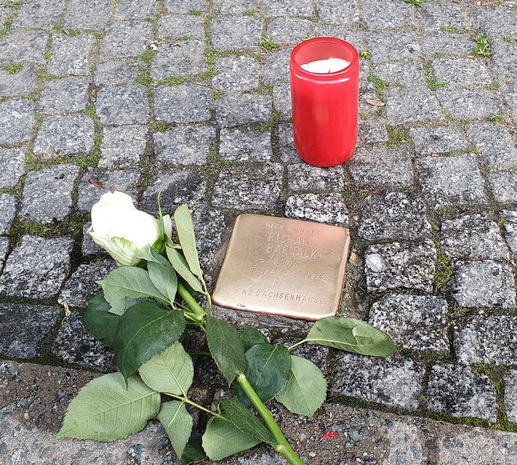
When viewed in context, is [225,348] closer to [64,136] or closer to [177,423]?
[177,423]

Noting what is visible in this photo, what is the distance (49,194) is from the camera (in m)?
2.42

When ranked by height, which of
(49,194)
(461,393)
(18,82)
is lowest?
(461,393)

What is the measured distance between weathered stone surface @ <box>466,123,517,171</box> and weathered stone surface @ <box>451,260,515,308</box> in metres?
0.50

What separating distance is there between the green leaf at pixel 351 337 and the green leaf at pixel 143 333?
1.36 ft

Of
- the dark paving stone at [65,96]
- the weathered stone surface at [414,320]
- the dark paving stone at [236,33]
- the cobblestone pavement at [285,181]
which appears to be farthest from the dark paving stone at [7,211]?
the weathered stone surface at [414,320]

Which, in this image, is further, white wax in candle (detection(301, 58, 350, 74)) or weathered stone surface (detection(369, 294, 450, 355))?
white wax in candle (detection(301, 58, 350, 74))

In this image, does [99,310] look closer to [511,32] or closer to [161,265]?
[161,265]

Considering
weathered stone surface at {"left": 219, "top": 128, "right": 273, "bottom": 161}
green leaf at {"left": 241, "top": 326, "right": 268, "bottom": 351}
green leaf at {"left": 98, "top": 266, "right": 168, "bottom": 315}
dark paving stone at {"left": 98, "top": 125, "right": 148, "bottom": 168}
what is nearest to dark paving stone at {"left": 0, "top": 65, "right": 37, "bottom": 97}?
dark paving stone at {"left": 98, "top": 125, "right": 148, "bottom": 168}

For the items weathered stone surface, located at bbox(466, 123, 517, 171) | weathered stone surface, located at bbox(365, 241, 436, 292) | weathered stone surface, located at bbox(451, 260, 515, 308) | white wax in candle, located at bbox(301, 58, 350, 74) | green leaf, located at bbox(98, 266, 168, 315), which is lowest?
weathered stone surface, located at bbox(451, 260, 515, 308)

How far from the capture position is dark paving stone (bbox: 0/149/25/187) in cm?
249

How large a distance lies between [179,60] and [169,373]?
5.71ft

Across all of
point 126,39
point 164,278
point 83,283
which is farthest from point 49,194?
point 126,39

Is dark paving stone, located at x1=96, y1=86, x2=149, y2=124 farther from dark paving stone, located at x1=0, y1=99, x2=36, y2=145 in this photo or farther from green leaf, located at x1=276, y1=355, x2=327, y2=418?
green leaf, located at x1=276, y1=355, x2=327, y2=418

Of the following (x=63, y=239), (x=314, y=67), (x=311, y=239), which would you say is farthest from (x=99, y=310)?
(x=314, y=67)
